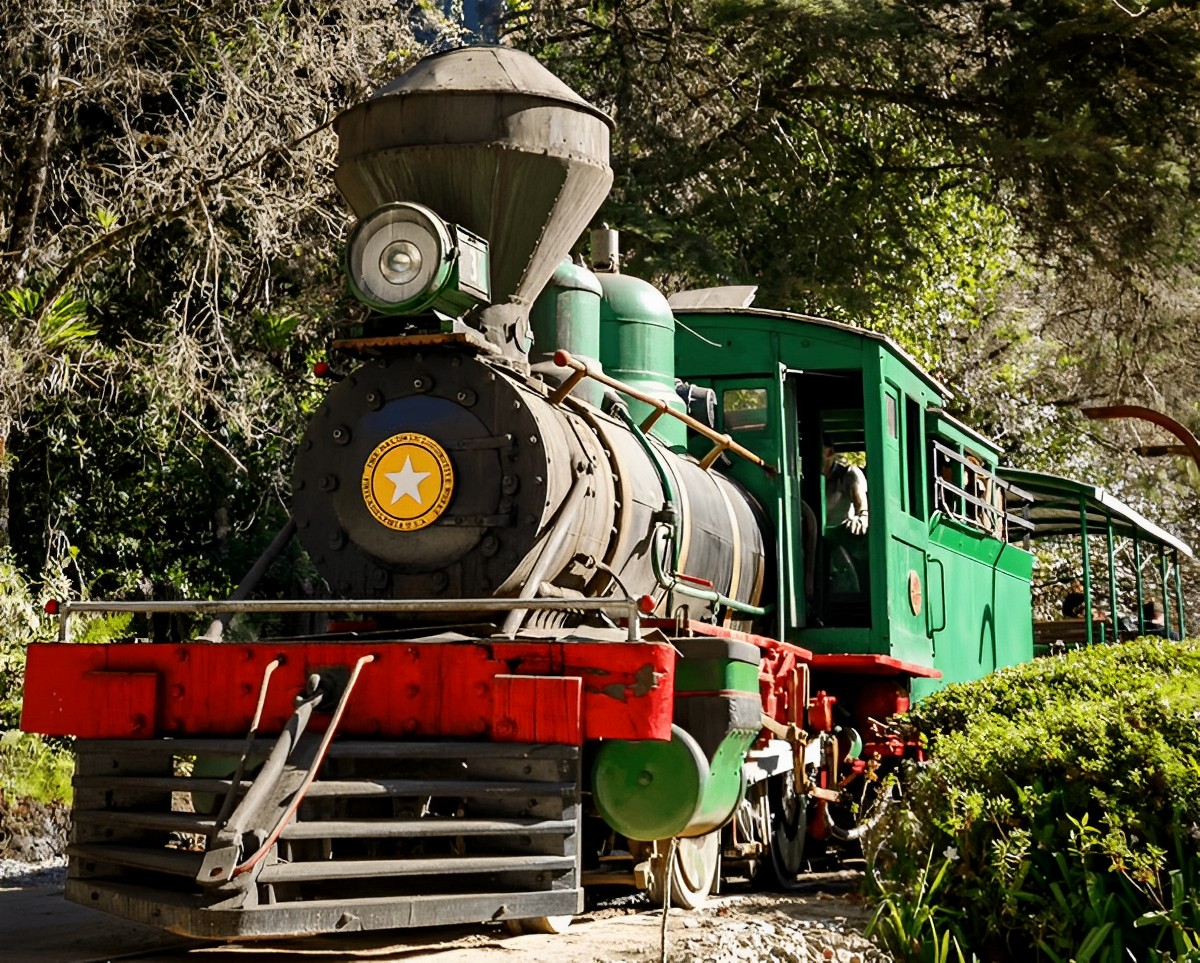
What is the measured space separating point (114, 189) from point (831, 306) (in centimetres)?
712

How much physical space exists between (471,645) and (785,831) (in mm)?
3298

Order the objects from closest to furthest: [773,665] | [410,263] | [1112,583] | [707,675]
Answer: [707,675] → [410,263] → [773,665] → [1112,583]

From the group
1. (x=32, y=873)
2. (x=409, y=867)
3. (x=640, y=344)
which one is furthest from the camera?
(x=32, y=873)

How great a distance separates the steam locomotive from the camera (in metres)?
4.98

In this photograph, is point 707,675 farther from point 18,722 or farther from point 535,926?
point 18,722

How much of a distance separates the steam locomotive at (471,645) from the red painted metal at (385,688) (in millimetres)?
10

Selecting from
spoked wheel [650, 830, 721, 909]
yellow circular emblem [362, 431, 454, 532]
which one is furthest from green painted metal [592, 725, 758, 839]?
yellow circular emblem [362, 431, 454, 532]

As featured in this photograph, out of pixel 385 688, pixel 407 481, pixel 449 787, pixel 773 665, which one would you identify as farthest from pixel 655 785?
pixel 773 665

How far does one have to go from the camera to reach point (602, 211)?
14.5m

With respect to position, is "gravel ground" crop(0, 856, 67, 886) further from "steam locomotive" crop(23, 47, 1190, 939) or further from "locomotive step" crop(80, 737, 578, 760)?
"locomotive step" crop(80, 737, 578, 760)

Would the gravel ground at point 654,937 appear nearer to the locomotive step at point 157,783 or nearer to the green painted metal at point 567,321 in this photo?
the locomotive step at point 157,783

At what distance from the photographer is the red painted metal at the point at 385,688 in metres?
5.04

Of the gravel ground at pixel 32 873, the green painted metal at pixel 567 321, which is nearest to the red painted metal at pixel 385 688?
the green painted metal at pixel 567 321

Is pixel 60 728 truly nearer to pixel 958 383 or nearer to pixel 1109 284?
pixel 1109 284
